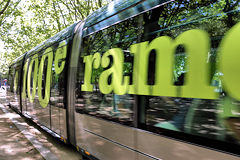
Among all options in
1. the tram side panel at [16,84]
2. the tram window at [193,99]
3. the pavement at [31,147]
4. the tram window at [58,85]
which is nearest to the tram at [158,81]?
the tram window at [193,99]

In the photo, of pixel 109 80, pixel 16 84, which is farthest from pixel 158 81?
pixel 16 84

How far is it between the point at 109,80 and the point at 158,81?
2.90ft

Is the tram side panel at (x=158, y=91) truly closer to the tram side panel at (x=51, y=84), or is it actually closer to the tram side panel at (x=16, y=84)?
the tram side panel at (x=51, y=84)

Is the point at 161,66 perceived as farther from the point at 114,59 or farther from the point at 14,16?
the point at 14,16

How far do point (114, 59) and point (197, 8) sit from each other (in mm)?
1241

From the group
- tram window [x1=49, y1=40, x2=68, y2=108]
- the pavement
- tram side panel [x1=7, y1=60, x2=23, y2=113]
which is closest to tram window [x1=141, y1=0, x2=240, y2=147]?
tram window [x1=49, y1=40, x2=68, y2=108]

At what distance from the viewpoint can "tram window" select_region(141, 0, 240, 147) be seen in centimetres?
155

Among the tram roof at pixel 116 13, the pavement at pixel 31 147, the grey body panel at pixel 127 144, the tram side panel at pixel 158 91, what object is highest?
the tram roof at pixel 116 13

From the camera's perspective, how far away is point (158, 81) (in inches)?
80.0

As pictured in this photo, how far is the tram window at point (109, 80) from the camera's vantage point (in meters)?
2.43

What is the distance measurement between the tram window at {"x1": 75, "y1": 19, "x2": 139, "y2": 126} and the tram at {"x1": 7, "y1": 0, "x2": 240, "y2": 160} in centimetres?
1

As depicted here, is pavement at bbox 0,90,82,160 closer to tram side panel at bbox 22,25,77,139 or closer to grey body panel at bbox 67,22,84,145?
tram side panel at bbox 22,25,77,139

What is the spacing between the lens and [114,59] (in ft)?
8.70

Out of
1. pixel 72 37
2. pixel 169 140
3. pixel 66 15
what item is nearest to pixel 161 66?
pixel 169 140
